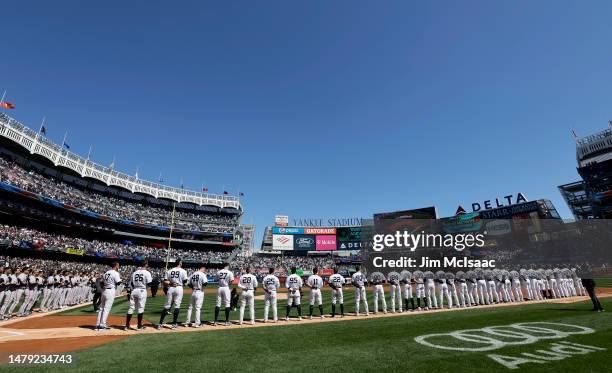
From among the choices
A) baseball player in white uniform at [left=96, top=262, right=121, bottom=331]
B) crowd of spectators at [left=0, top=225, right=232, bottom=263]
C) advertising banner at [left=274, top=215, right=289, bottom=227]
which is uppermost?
advertising banner at [left=274, top=215, right=289, bottom=227]

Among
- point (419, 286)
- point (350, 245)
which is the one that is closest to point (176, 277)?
point (419, 286)

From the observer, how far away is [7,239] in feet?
117

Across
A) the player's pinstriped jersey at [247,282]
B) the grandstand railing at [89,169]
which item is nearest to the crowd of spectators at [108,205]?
the grandstand railing at [89,169]

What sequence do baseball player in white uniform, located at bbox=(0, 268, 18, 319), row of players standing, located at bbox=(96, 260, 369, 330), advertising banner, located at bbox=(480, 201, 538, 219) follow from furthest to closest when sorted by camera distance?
1. advertising banner, located at bbox=(480, 201, 538, 219)
2. baseball player in white uniform, located at bbox=(0, 268, 18, 319)
3. row of players standing, located at bbox=(96, 260, 369, 330)

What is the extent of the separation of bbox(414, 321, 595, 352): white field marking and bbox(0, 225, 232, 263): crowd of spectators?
151 ft

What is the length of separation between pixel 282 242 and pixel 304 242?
4.63 m

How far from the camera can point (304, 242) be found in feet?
221

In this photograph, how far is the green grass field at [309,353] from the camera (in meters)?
5.55

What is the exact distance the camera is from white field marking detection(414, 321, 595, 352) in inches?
280

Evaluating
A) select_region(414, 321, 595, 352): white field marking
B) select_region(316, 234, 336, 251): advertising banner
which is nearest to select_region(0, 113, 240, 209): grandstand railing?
select_region(316, 234, 336, 251): advertising banner

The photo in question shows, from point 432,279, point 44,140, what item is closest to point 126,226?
point 44,140

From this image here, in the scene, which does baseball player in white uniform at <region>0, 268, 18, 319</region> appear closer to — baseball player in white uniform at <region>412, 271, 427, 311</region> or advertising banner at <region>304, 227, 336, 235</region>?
baseball player in white uniform at <region>412, 271, 427, 311</region>

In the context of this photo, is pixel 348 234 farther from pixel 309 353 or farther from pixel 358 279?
pixel 309 353

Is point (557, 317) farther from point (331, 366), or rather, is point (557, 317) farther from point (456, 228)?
point (456, 228)
